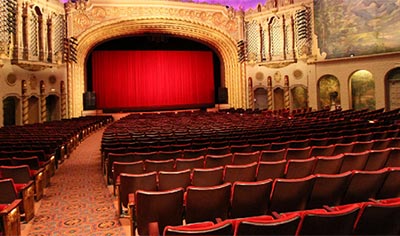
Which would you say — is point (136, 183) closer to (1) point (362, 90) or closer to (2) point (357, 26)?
(2) point (357, 26)

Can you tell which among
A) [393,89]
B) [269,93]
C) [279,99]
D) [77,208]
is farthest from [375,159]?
[279,99]

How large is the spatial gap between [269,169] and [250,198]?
116cm

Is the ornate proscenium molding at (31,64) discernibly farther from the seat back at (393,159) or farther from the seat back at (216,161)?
the seat back at (393,159)

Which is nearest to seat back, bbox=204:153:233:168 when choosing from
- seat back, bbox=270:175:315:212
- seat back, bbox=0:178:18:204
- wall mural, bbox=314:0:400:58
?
seat back, bbox=270:175:315:212

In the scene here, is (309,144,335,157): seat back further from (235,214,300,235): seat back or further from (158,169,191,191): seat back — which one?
(235,214,300,235): seat back

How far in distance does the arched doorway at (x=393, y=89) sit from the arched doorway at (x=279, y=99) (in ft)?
21.0

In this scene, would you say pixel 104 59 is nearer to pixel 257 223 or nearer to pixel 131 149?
pixel 131 149

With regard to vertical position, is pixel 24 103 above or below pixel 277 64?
below

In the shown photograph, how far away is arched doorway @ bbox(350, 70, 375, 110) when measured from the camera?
18.3m

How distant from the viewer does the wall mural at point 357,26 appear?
16.9m

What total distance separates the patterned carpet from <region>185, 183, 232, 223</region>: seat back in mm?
1015

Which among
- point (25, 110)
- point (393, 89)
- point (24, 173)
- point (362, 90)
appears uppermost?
point (362, 90)

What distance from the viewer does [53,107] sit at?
1911 cm

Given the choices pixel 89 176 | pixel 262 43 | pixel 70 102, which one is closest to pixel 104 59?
pixel 70 102
